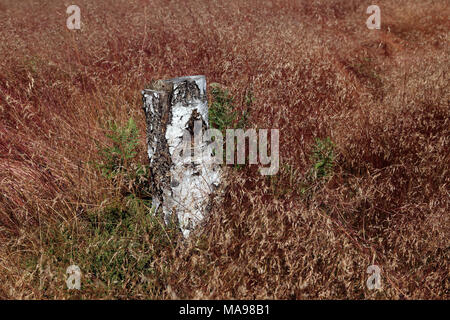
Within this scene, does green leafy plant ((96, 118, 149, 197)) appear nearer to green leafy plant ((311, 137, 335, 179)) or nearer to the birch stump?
the birch stump

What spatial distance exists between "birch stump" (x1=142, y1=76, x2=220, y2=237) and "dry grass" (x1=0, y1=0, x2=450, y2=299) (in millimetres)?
118

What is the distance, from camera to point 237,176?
83.4 inches

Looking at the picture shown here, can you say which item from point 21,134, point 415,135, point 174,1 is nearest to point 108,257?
point 21,134

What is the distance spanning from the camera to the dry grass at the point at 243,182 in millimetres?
1735

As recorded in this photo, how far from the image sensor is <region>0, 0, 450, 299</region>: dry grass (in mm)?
1735

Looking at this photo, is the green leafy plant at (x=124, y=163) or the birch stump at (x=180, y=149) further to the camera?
the green leafy plant at (x=124, y=163)

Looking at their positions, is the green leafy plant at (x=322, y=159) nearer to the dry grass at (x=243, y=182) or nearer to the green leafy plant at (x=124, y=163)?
the dry grass at (x=243, y=182)

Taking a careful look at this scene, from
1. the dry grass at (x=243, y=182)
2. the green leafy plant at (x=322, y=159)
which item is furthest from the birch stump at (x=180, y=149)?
the green leafy plant at (x=322, y=159)

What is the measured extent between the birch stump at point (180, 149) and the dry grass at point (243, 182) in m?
0.12

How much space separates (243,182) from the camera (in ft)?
6.66

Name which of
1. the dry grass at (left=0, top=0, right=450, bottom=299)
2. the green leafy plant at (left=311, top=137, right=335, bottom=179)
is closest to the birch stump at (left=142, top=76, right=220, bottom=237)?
the dry grass at (left=0, top=0, right=450, bottom=299)

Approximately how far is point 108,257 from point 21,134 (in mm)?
1553

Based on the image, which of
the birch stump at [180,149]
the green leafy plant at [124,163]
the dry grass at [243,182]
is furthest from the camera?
the green leafy plant at [124,163]

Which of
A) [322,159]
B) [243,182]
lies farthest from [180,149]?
[322,159]
